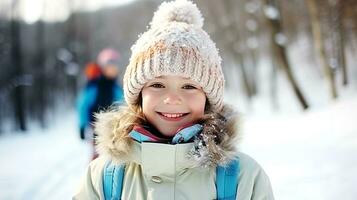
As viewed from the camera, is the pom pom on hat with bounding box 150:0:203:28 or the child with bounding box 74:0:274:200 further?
the pom pom on hat with bounding box 150:0:203:28

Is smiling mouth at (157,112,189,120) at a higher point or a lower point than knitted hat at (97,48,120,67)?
lower

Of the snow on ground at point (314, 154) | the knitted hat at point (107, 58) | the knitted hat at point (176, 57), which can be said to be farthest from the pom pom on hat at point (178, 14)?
the knitted hat at point (107, 58)

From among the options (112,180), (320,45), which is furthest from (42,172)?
(320,45)

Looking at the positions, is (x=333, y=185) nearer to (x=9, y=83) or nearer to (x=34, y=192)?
(x=34, y=192)

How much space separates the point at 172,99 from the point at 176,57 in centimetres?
22

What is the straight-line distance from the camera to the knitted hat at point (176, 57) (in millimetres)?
1982

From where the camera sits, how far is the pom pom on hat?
2.24 meters

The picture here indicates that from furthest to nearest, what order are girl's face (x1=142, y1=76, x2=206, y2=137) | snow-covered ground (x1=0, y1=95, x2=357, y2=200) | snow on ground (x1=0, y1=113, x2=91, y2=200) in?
snow on ground (x1=0, y1=113, x2=91, y2=200), snow-covered ground (x1=0, y1=95, x2=357, y2=200), girl's face (x1=142, y1=76, x2=206, y2=137)

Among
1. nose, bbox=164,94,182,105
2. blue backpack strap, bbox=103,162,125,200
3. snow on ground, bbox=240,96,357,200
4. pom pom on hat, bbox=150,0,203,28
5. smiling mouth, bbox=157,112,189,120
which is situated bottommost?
snow on ground, bbox=240,96,357,200

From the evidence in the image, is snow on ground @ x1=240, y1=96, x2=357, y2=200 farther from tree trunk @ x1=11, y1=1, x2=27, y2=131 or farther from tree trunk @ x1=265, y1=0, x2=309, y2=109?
tree trunk @ x1=11, y1=1, x2=27, y2=131

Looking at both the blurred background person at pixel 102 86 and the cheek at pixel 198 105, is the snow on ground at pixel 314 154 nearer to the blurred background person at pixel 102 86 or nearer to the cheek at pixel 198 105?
the cheek at pixel 198 105

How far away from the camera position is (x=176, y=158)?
1.85 m

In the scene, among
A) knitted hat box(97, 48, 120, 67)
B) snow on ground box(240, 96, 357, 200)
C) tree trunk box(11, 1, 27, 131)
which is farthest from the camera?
tree trunk box(11, 1, 27, 131)

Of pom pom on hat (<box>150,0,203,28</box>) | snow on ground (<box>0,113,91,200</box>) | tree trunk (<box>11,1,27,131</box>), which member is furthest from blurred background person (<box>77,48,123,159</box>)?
tree trunk (<box>11,1,27,131</box>)
